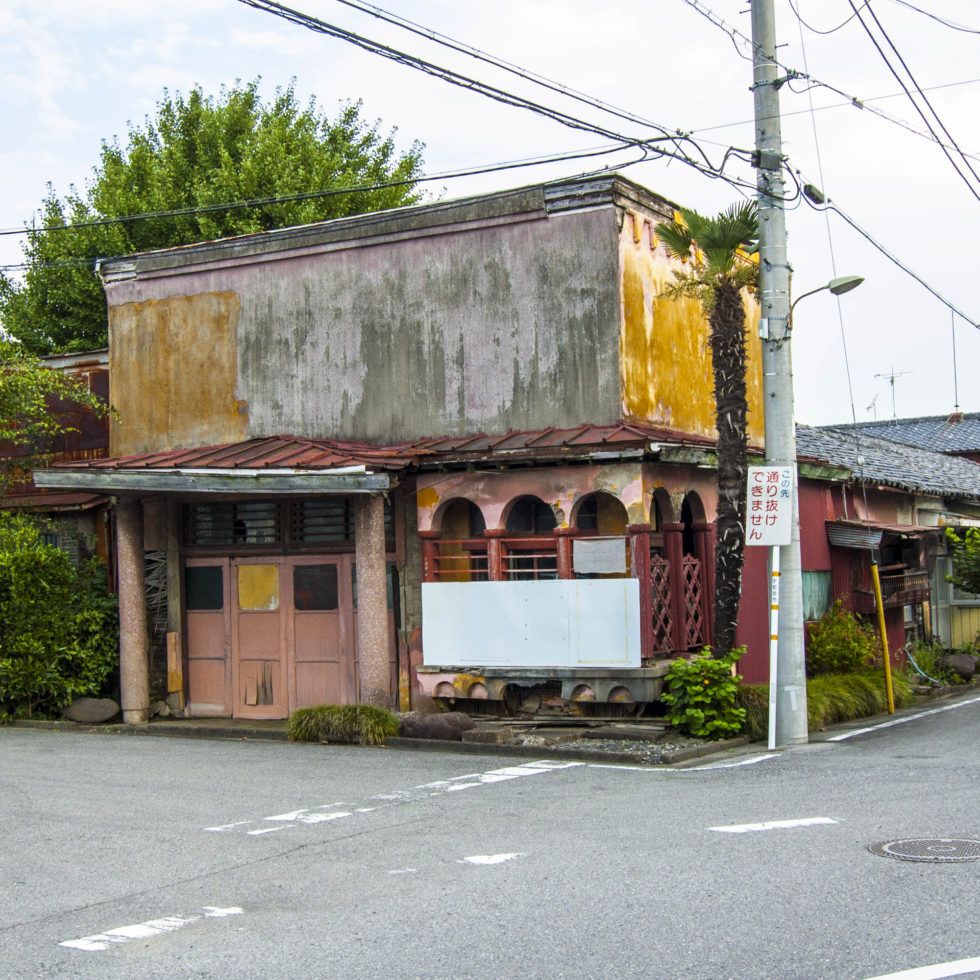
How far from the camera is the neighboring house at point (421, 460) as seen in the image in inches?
623

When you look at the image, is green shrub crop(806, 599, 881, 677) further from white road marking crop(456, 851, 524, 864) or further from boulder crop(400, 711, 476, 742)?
white road marking crop(456, 851, 524, 864)

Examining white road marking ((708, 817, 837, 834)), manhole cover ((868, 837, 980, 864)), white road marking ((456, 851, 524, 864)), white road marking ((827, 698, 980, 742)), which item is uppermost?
manhole cover ((868, 837, 980, 864))

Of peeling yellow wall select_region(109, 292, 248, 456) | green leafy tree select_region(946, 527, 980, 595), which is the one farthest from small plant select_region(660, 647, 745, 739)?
green leafy tree select_region(946, 527, 980, 595)

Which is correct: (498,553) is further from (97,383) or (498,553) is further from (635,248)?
(97,383)

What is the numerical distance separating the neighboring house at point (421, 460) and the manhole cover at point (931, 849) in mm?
6525

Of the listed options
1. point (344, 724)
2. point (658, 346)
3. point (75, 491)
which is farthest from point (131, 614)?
point (658, 346)

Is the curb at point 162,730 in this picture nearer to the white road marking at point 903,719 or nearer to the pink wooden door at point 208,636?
the pink wooden door at point 208,636

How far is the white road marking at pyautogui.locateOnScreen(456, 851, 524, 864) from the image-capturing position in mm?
8773

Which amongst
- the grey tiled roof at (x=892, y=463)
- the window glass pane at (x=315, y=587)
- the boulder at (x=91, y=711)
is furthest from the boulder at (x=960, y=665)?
the boulder at (x=91, y=711)

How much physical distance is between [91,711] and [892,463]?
17.5 m

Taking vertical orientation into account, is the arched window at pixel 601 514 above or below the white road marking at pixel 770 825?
above

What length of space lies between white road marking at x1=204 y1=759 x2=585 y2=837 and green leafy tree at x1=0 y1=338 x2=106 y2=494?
32.2ft

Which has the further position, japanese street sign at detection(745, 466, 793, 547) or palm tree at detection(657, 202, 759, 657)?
palm tree at detection(657, 202, 759, 657)

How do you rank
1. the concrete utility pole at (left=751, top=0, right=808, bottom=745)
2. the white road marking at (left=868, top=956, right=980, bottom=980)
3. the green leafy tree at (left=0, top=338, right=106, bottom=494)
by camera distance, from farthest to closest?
the green leafy tree at (left=0, top=338, right=106, bottom=494)
the concrete utility pole at (left=751, top=0, right=808, bottom=745)
the white road marking at (left=868, top=956, right=980, bottom=980)
